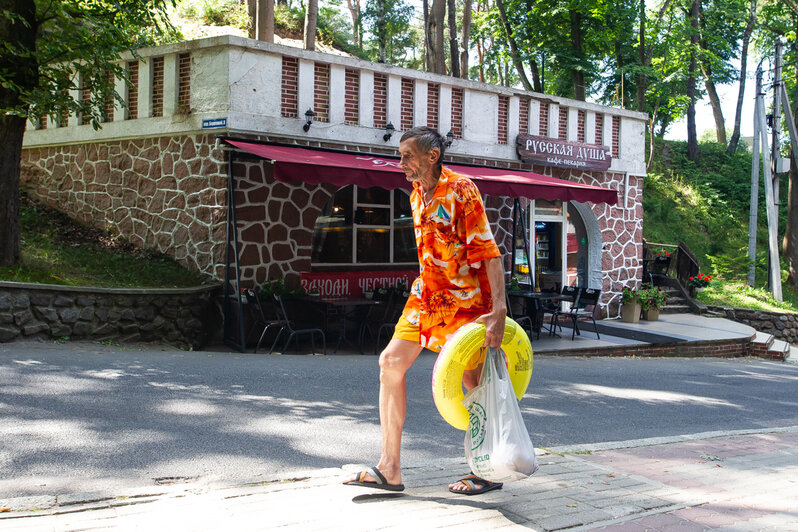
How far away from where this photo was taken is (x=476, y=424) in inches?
143

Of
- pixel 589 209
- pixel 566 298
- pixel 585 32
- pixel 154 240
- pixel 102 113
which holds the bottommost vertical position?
pixel 566 298

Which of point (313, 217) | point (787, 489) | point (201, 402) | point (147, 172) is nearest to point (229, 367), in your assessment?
point (201, 402)

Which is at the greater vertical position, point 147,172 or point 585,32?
point 585,32

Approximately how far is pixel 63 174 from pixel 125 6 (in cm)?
391

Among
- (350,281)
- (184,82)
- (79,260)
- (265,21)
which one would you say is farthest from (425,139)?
(265,21)

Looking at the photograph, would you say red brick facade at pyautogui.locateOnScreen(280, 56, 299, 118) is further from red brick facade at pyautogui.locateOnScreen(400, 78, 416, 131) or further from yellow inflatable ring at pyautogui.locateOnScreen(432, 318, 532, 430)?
yellow inflatable ring at pyautogui.locateOnScreen(432, 318, 532, 430)

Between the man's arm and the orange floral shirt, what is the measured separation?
6 cm

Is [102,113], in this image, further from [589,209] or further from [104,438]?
[589,209]

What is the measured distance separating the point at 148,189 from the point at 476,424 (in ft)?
31.2

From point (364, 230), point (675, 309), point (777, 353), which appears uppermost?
point (364, 230)

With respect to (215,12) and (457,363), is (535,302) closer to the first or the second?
(457,363)

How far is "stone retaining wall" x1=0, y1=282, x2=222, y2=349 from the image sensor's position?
852 cm

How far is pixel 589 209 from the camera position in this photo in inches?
617

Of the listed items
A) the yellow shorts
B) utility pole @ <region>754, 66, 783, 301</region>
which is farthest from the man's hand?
utility pole @ <region>754, 66, 783, 301</region>
